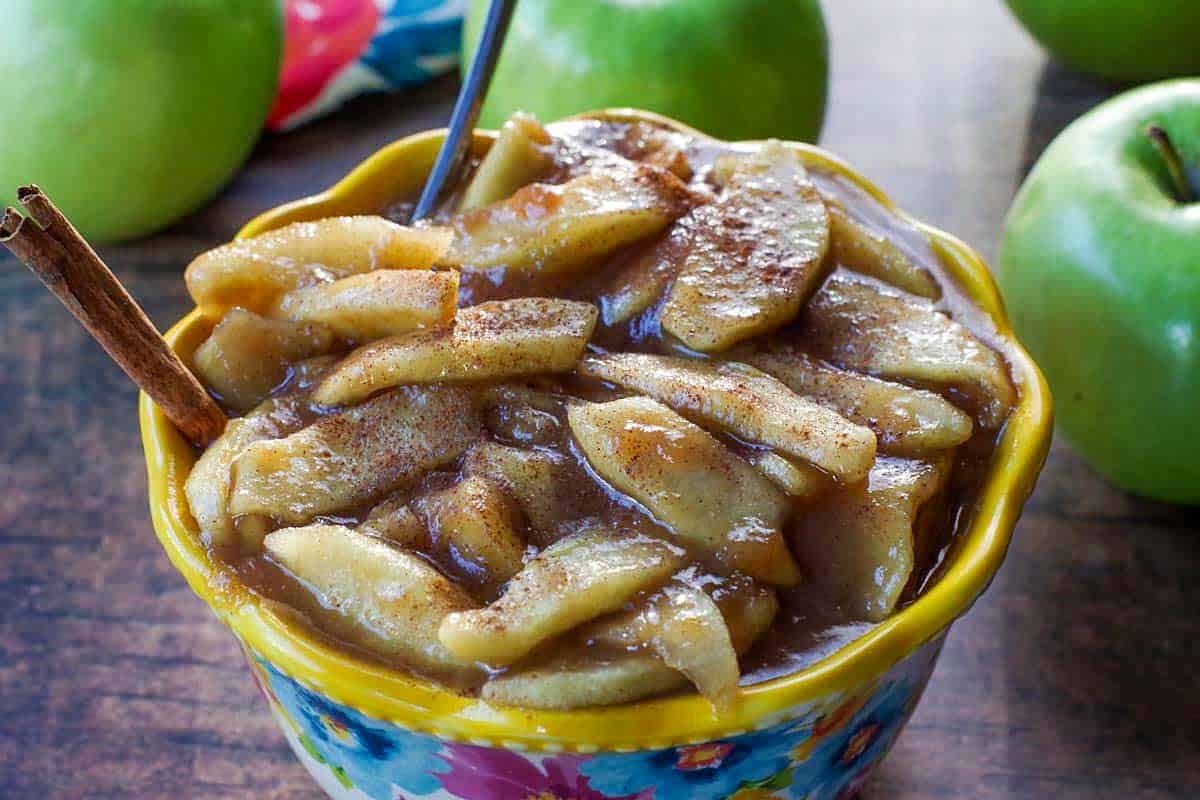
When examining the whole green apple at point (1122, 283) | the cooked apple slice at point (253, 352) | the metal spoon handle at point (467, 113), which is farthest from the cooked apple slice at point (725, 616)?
the whole green apple at point (1122, 283)

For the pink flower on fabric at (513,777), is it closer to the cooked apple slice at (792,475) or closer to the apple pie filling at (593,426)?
the apple pie filling at (593,426)

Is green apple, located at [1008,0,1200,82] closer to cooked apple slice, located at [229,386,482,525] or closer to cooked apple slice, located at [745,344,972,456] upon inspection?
cooked apple slice, located at [745,344,972,456]

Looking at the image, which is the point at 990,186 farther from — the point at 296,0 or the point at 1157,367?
the point at 296,0

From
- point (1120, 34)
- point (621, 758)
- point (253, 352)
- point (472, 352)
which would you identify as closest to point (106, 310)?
point (253, 352)

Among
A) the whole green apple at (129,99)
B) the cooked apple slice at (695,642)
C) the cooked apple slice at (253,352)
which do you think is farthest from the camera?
the whole green apple at (129,99)

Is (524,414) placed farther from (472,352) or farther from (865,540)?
(865,540)

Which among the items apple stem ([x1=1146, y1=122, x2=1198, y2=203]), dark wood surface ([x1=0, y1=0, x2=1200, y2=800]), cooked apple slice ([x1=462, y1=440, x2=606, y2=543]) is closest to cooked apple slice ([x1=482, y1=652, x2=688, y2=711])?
cooked apple slice ([x1=462, y1=440, x2=606, y2=543])
